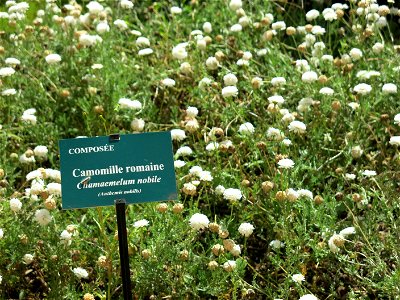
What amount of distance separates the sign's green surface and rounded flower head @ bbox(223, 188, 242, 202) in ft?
1.62

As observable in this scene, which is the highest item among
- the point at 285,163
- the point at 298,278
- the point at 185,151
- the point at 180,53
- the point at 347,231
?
the point at 180,53

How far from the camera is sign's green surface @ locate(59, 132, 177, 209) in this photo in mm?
2715

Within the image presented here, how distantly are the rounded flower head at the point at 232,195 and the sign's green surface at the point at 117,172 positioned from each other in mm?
494

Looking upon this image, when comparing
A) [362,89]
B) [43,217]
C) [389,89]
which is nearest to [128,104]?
[43,217]

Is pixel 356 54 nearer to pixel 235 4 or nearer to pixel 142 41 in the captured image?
pixel 235 4

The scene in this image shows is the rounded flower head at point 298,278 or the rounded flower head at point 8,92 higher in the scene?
the rounded flower head at point 8,92

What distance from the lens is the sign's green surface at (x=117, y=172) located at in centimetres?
271

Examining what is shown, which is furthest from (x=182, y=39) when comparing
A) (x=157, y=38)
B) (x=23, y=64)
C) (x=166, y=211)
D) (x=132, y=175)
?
(x=132, y=175)

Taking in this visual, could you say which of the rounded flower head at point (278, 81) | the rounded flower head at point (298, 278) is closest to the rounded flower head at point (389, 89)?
the rounded flower head at point (278, 81)

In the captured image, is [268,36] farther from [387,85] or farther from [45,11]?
[45,11]

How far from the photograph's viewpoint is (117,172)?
2719mm

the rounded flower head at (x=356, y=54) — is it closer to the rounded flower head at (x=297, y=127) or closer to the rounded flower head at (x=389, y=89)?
the rounded flower head at (x=389, y=89)

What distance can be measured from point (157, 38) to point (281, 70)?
3.66 feet

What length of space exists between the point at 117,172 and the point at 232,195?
603 millimetres
